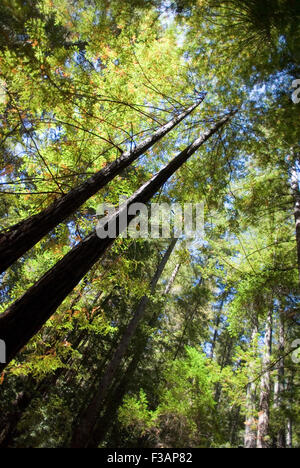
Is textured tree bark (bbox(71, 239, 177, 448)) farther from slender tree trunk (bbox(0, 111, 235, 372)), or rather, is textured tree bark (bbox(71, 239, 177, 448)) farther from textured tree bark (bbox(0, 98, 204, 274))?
textured tree bark (bbox(0, 98, 204, 274))

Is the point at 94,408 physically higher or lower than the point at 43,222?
lower

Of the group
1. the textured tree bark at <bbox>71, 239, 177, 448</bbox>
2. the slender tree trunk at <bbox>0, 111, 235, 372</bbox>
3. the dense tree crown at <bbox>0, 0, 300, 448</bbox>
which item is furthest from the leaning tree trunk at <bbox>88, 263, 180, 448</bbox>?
the slender tree trunk at <bbox>0, 111, 235, 372</bbox>

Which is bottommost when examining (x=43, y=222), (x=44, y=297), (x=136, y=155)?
(x=44, y=297)

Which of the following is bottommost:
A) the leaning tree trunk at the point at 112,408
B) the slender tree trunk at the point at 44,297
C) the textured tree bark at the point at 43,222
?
the leaning tree trunk at the point at 112,408

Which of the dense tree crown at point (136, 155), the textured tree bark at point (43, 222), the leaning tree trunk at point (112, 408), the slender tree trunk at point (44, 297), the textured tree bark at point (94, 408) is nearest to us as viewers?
the slender tree trunk at point (44, 297)

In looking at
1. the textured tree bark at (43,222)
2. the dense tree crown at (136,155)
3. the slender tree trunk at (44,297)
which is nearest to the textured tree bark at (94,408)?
the dense tree crown at (136,155)

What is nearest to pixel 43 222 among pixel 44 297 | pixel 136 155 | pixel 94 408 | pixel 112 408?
pixel 44 297

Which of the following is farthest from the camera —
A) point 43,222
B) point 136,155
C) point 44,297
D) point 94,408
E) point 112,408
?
point 112,408

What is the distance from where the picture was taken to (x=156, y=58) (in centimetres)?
452

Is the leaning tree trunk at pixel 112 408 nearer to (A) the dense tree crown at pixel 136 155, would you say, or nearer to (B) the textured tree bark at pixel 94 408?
(B) the textured tree bark at pixel 94 408

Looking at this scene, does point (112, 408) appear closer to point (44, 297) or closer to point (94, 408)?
point (94, 408)
